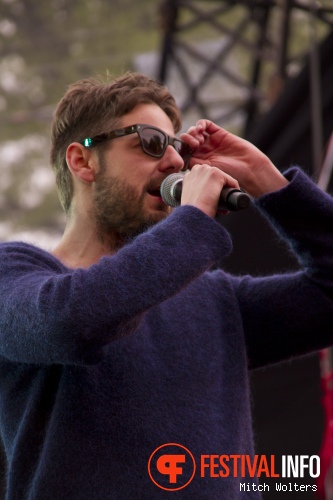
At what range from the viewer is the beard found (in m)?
1.63

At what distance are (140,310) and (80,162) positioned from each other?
1.96 ft

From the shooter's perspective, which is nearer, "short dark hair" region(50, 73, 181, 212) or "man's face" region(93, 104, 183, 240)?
"man's face" region(93, 104, 183, 240)

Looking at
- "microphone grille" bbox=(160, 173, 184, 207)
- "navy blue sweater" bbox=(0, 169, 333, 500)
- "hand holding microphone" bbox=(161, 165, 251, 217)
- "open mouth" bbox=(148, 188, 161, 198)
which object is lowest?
"navy blue sweater" bbox=(0, 169, 333, 500)

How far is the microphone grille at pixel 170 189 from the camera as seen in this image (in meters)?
1.49

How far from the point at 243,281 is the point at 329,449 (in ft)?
1.79

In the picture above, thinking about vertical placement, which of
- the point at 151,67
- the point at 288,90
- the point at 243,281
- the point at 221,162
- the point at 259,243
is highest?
the point at 151,67

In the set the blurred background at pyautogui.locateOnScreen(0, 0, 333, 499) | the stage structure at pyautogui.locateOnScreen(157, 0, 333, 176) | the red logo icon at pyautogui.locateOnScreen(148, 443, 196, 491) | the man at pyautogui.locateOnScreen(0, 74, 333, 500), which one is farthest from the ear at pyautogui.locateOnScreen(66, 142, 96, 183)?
the stage structure at pyautogui.locateOnScreen(157, 0, 333, 176)

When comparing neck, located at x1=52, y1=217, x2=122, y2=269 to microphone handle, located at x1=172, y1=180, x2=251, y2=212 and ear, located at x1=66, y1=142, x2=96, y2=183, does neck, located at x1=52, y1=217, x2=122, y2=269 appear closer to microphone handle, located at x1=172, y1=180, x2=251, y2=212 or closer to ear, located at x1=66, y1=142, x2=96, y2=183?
ear, located at x1=66, y1=142, x2=96, y2=183

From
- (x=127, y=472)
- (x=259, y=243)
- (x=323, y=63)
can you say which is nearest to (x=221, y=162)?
(x=127, y=472)

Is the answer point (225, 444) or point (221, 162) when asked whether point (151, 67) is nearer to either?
point (221, 162)

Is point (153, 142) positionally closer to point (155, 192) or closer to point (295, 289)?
point (155, 192)

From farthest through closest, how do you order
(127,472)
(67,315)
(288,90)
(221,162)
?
(288,90) < (221,162) < (127,472) < (67,315)

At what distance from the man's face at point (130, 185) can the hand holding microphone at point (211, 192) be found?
18 cm

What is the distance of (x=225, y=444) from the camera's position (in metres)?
1.50
